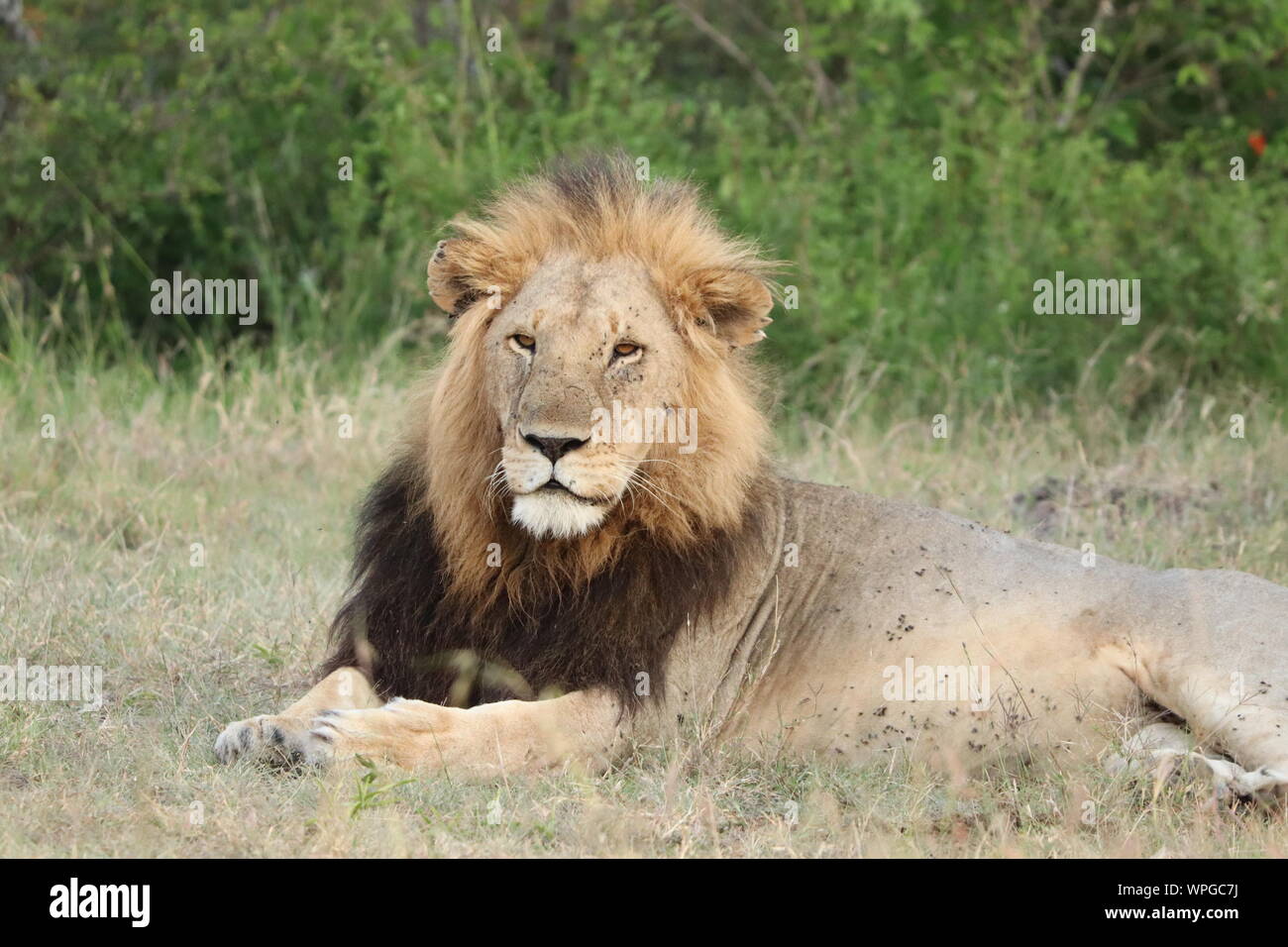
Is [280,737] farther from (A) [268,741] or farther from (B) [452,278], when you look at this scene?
(B) [452,278]

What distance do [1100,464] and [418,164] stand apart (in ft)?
14.8

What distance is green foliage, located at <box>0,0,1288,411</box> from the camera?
1045cm

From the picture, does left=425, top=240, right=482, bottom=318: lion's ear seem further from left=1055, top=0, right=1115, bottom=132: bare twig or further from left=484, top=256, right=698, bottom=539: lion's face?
left=1055, top=0, right=1115, bottom=132: bare twig

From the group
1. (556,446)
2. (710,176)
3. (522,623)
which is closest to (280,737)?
(522,623)

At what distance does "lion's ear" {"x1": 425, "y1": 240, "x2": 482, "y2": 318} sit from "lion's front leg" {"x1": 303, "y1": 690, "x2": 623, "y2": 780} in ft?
3.84

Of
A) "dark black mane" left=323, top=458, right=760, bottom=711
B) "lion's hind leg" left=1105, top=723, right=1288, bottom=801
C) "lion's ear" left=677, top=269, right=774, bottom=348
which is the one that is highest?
"lion's ear" left=677, top=269, right=774, bottom=348

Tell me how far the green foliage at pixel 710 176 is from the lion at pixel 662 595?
465 cm

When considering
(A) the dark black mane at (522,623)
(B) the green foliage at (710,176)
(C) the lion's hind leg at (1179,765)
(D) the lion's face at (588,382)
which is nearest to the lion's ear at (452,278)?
(D) the lion's face at (588,382)

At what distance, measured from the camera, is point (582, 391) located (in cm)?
457

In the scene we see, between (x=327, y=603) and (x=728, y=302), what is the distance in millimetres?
2267

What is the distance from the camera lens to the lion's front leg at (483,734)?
174 inches

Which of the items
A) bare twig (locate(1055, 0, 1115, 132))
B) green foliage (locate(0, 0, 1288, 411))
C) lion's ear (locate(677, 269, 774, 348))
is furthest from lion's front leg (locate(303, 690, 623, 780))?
bare twig (locate(1055, 0, 1115, 132))

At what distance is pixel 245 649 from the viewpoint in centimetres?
600
